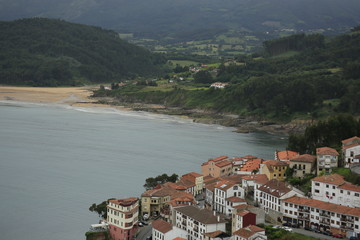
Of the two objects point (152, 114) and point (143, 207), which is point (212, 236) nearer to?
point (143, 207)

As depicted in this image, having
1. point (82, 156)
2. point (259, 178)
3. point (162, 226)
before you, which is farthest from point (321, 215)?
point (82, 156)

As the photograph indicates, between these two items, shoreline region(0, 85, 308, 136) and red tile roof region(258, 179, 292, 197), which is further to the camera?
shoreline region(0, 85, 308, 136)

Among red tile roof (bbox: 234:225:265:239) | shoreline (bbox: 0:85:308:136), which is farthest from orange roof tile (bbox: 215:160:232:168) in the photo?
shoreline (bbox: 0:85:308:136)

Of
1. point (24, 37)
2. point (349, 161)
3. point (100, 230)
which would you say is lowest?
point (100, 230)

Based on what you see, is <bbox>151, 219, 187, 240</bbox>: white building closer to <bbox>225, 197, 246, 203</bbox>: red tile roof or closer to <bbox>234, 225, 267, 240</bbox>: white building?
<bbox>225, 197, 246, 203</bbox>: red tile roof

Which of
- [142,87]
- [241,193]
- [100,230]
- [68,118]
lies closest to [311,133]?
[241,193]

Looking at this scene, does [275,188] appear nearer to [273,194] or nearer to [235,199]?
[273,194]

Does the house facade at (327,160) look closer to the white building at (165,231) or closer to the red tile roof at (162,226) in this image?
the white building at (165,231)

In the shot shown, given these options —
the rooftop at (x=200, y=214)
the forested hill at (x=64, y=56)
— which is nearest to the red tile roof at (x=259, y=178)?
the rooftop at (x=200, y=214)
